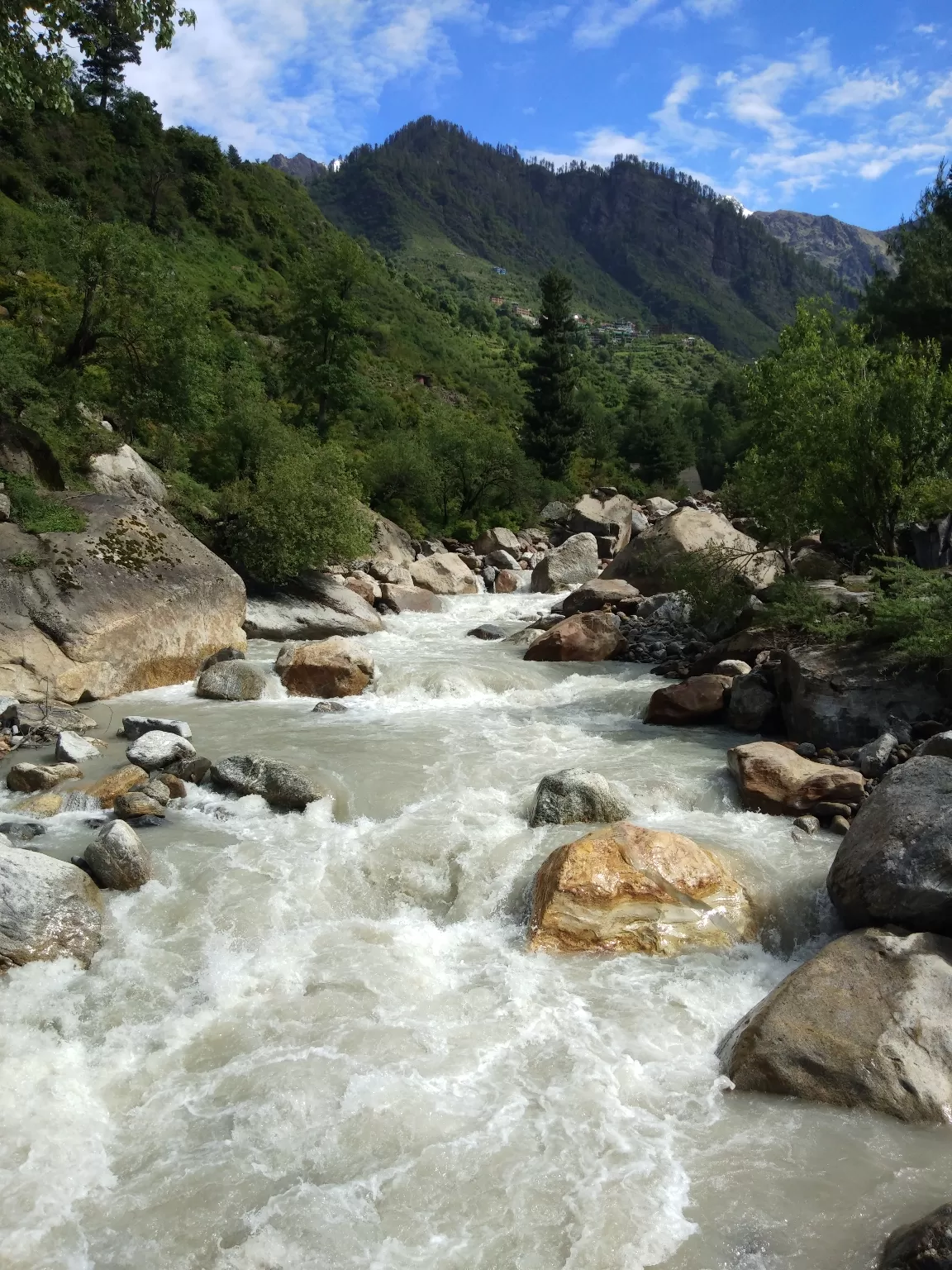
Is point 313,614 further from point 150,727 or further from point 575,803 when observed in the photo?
point 575,803

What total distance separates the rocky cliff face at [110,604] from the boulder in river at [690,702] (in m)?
9.65

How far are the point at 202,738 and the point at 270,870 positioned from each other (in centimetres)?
494

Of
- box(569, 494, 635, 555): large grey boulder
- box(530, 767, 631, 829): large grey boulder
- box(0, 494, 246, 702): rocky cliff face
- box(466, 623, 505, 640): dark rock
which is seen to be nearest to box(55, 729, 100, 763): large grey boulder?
box(0, 494, 246, 702): rocky cliff face

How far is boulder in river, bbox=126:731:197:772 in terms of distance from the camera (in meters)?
12.2

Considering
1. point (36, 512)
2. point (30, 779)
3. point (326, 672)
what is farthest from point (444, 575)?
point (30, 779)

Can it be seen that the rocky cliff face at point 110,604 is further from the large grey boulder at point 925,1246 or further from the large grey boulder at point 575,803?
the large grey boulder at point 925,1246

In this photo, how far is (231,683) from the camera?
16.5m

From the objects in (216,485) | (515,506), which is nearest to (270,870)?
(216,485)

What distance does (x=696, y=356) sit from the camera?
162m

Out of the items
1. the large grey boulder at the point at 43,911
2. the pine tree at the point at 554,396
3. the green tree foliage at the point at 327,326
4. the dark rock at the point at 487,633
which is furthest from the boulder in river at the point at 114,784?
the pine tree at the point at 554,396

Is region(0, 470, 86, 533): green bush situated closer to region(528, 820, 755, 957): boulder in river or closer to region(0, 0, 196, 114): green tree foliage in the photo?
region(0, 0, 196, 114): green tree foliage

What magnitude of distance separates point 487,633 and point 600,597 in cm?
381

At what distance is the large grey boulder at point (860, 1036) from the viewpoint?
614cm

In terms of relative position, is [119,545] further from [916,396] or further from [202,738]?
[916,396]
